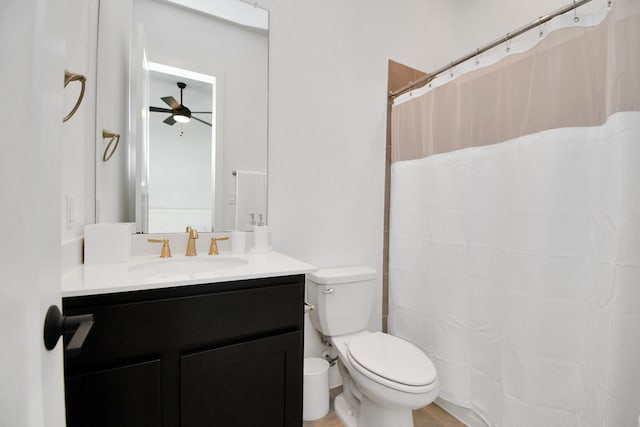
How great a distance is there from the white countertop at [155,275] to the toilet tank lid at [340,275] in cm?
31

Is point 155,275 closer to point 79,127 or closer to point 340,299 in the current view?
point 79,127

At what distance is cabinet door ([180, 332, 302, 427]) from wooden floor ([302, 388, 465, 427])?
54cm

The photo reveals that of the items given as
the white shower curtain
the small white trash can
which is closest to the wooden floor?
the small white trash can

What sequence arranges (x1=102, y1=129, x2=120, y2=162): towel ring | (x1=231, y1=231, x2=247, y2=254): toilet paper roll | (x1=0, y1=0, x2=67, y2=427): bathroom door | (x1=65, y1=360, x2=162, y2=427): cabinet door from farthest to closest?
(x1=231, y1=231, x2=247, y2=254): toilet paper roll → (x1=102, y1=129, x2=120, y2=162): towel ring → (x1=65, y1=360, x2=162, y2=427): cabinet door → (x1=0, y1=0, x2=67, y2=427): bathroom door

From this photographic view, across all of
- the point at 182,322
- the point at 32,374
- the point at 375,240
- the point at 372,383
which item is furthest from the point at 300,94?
the point at 32,374

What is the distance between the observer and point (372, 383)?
47.9 inches

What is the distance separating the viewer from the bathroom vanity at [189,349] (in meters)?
0.79

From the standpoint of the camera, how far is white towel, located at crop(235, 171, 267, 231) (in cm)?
153

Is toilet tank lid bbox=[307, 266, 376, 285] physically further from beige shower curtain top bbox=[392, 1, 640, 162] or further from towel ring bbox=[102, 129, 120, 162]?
towel ring bbox=[102, 129, 120, 162]

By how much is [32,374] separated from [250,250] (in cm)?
114

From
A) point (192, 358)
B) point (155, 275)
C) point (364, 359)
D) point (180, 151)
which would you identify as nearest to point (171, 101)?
point (180, 151)

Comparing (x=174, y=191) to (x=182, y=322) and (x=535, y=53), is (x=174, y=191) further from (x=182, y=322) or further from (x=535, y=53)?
(x=535, y=53)

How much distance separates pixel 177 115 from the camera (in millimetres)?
1404

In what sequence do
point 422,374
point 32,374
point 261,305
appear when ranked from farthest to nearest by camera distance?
point 422,374 → point 261,305 → point 32,374
